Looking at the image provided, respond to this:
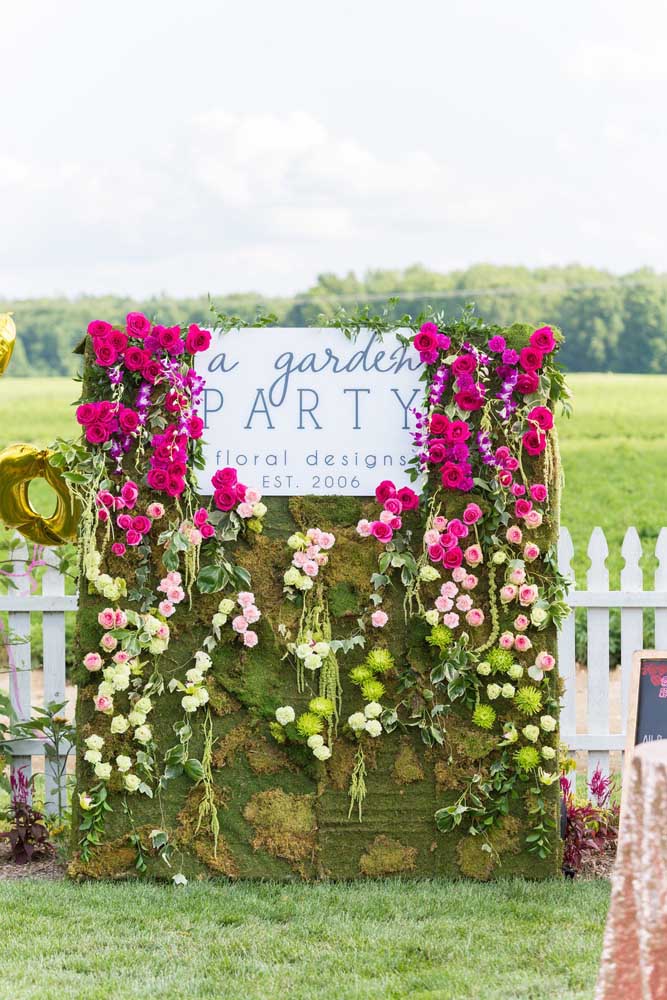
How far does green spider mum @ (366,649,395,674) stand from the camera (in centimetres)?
428

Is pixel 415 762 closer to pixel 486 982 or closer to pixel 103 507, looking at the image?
pixel 486 982

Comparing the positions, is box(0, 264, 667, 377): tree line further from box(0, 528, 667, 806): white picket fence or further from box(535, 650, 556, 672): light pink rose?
box(535, 650, 556, 672): light pink rose

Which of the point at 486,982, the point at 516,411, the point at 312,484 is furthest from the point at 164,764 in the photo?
the point at 516,411

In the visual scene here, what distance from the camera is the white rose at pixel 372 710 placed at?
13.9 ft

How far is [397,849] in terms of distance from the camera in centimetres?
434

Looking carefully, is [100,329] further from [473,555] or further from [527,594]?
[527,594]

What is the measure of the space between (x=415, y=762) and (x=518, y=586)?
0.80m

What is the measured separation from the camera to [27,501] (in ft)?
15.1

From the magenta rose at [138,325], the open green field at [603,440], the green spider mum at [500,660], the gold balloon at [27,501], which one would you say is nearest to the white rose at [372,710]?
the green spider mum at [500,660]

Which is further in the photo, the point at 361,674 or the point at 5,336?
the point at 5,336

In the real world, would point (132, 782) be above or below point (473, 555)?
below

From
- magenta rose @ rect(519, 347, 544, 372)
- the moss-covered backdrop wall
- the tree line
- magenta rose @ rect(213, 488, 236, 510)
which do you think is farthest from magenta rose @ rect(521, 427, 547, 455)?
the tree line

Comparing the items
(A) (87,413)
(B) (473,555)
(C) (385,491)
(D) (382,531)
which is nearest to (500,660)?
(B) (473,555)

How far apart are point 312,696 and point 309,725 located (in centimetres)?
12
